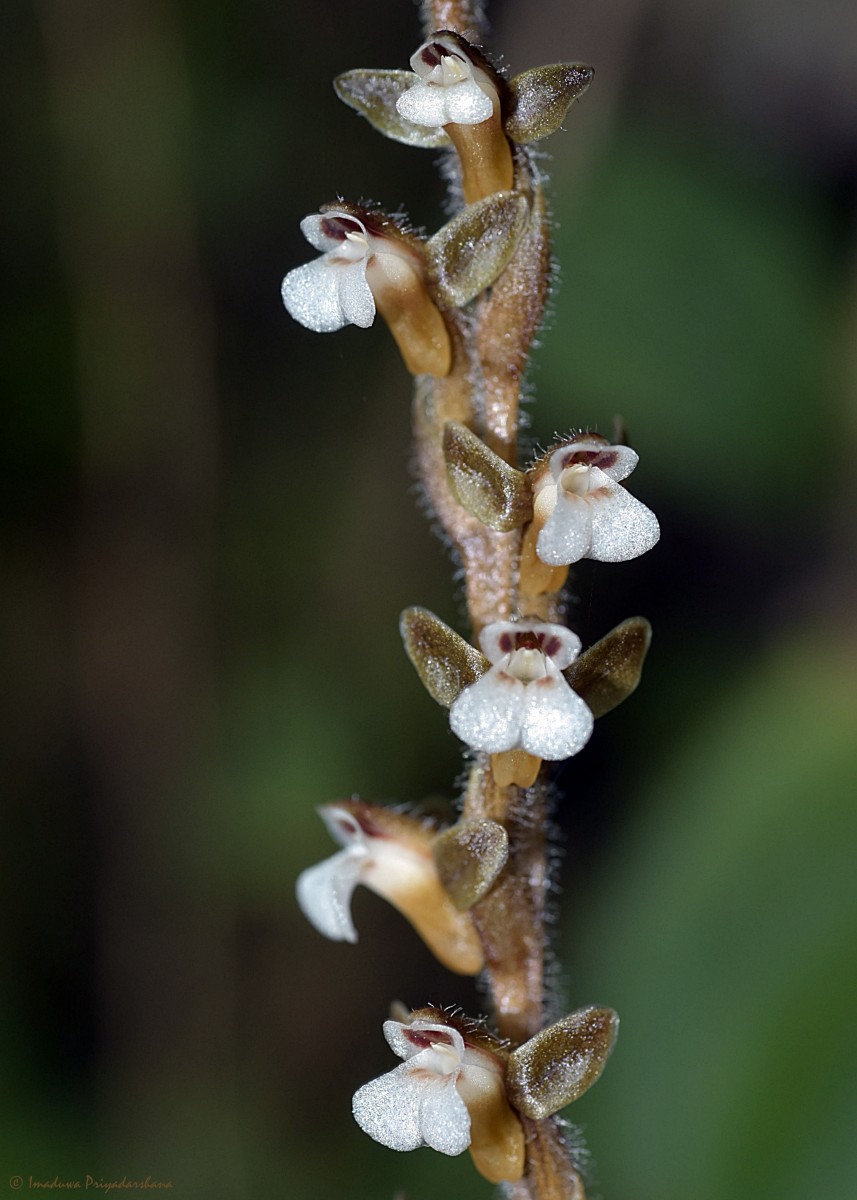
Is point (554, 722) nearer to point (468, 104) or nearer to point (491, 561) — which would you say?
point (491, 561)

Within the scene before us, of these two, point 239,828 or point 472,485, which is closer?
point 472,485

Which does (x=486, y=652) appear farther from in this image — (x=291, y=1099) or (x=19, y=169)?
(x=19, y=169)

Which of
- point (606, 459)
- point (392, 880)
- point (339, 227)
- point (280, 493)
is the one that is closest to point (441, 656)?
point (606, 459)

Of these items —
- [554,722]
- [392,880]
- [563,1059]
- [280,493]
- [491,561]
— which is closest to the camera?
[554,722]

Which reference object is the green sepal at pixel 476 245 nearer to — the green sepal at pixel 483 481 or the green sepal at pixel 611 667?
the green sepal at pixel 483 481

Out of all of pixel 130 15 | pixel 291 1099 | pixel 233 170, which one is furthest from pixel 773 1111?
pixel 130 15

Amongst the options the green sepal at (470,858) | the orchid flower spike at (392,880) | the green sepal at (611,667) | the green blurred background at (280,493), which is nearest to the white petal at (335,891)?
the orchid flower spike at (392,880)
